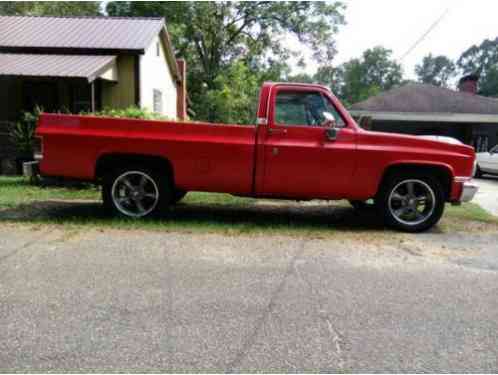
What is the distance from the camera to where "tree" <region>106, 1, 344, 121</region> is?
32.1m

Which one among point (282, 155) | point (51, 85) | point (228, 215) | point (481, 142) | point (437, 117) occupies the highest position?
point (51, 85)

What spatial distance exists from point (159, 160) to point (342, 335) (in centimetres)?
389

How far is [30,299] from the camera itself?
3.52 m

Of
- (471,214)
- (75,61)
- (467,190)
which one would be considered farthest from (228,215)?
(75,61)

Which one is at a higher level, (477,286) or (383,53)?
(383,53)

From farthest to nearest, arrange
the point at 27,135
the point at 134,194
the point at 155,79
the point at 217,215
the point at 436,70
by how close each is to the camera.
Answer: the point at 436,70 < the point at 155,79 < the point at 27,135 < the point at 217,215 < the point at 134,194

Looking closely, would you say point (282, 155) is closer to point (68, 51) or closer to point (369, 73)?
point (68, 51)

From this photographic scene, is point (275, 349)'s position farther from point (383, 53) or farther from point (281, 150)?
point (383, 53)

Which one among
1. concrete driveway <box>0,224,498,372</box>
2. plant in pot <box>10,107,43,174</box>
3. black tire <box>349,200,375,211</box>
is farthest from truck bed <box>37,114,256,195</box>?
plant in pot <box>10,107,43,174</box>

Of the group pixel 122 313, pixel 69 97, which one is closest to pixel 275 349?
pixel 122 313

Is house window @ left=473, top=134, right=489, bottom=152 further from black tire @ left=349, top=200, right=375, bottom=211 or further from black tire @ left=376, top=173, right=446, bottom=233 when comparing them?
black tire @ left=376, top=173, right=446, bottom=233

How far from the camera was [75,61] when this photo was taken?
12.8 meters

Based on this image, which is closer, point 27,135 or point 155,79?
point 27,135

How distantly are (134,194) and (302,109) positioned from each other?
2674 mm
